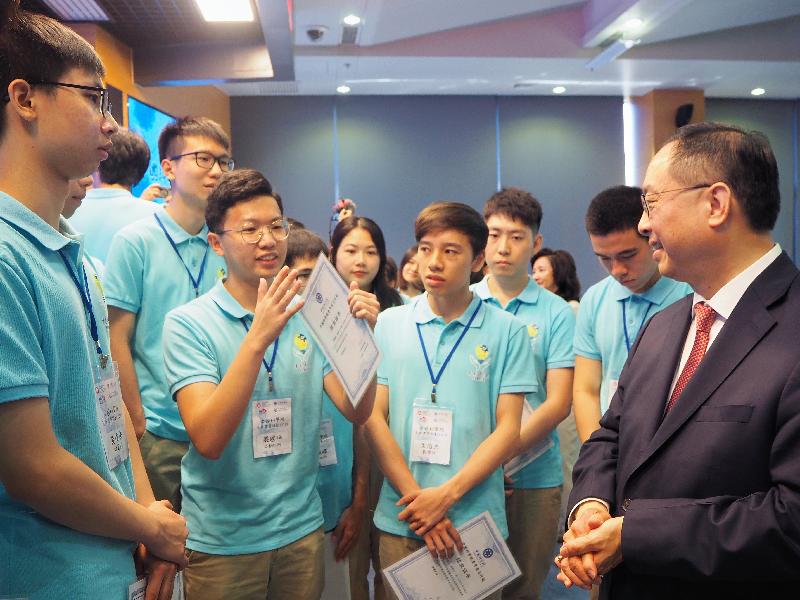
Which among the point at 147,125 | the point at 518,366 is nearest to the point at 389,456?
the point at 518,366

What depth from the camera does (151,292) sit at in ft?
8.08

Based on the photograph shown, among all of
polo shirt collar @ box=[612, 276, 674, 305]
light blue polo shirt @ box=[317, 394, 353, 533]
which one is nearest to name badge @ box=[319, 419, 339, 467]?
light blue polo shirt @ box=[317, 394, 353, 533]

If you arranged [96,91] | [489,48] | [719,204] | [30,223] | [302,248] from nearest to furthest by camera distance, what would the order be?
[30,223] → [96,91] → [719,204] → [302,248] → [489,48]

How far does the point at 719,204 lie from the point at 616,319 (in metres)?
0.99

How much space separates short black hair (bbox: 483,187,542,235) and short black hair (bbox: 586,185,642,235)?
1.91 ft

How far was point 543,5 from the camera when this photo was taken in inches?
255

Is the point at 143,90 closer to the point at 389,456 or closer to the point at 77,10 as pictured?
A: the point at 77,10

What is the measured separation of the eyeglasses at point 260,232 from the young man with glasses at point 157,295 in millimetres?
491

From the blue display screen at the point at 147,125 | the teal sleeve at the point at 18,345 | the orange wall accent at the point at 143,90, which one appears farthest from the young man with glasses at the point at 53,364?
the blue display screen at the point at 147,125

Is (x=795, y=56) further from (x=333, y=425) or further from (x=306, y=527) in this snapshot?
(x=306, y=527)

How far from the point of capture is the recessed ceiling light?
6.01 m

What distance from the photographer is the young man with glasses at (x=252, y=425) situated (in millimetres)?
→ 1771

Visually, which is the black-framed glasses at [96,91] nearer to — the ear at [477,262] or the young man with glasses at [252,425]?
the young man with glasses at [252,425]

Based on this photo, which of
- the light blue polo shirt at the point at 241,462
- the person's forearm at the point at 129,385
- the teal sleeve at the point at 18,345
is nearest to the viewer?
the teal sleeve at the point at 18,345
